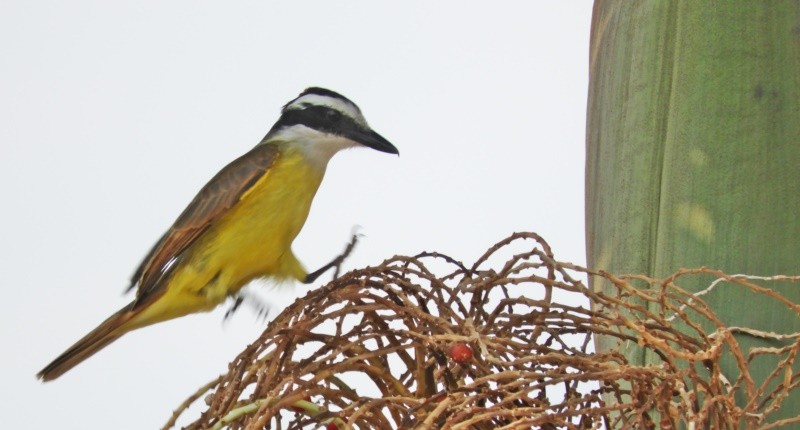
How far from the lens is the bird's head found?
13.1 feet

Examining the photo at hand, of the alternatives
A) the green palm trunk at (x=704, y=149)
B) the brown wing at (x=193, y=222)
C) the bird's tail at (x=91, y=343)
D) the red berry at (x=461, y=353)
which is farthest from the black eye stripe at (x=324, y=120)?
the red berry at (x=461, y=353)

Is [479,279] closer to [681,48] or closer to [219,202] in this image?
[681,48]

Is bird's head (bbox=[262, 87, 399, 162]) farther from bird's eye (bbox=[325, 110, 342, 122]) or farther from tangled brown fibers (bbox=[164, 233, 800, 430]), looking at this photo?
tangled brown fibers (bbox=[164, 233, 800, 430])

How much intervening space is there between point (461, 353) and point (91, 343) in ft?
5.89

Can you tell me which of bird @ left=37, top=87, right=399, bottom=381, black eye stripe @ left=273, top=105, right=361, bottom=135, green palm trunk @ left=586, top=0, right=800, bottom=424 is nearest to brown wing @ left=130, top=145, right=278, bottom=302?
bird @ left=37, top=87, right=399, bottom=381

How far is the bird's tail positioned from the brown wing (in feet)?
0.25

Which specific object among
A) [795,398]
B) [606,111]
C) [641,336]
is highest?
[606,111]

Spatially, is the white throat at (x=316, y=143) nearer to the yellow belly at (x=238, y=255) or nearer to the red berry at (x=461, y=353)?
the yellow belly at (x=238, y=255)

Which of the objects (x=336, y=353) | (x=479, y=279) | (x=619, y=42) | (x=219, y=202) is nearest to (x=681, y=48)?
(x=619, y=42)

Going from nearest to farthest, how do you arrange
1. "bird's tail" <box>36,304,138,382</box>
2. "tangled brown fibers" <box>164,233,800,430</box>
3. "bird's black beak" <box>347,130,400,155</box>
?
"tangled brown fibers" <box>164,233,800,430</box>, "bird's tail" <box>36,304,138,382</box>, "bird's black beak" <box>347,130,400,155</box>

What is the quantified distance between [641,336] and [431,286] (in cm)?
38

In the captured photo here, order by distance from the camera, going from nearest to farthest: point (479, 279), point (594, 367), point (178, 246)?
point (594, 367), point (479, 279), point (178, 246)

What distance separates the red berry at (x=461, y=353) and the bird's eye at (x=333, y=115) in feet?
6.98

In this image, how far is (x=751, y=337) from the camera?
2.64 m
